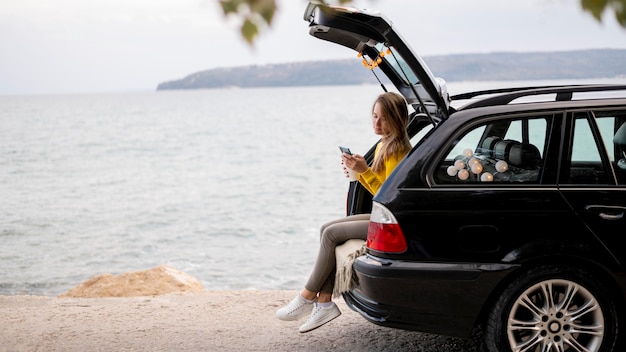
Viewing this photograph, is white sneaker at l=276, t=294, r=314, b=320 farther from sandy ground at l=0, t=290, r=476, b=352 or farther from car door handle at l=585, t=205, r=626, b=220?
car door handle at l=585, t=205, r=626, b=220

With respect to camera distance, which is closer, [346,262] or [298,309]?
[346,262]

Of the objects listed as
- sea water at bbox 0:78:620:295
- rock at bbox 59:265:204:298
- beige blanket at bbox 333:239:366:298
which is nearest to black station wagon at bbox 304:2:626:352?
beige blanket at bbox 333:239:366:298

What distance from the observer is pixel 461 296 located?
4.70m

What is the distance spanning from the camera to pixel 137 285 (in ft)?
32.9

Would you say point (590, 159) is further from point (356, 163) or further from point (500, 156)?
point (356, 163)

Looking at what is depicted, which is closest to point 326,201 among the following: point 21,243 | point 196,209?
point 196,209

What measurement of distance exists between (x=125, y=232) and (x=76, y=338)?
1951 cm

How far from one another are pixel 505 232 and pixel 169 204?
2857cm

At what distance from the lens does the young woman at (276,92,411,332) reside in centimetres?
549

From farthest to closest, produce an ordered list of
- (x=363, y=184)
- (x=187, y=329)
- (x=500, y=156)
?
(x=187, y=329), (x=363, y=184), (x=500, y=156)

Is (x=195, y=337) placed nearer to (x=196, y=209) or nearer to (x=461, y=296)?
(x=461, y=296)

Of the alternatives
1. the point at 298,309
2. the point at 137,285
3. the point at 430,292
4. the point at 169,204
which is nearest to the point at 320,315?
the point at 298,309

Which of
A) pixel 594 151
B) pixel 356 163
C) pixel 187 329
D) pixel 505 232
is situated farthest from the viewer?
pixel 187 329

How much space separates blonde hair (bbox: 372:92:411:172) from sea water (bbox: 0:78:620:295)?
463 inches
